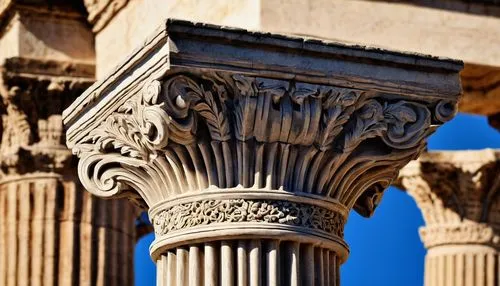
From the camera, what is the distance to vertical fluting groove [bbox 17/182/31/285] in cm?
2967

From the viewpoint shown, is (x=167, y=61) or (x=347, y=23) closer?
(x=167, y=61)

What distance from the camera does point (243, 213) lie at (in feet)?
71.3

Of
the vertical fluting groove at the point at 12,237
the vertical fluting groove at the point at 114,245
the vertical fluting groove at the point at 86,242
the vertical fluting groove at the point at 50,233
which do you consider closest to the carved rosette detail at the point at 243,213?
the vertical fluting groove at the point at 86,242

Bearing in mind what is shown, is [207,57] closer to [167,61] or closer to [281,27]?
[167,61]

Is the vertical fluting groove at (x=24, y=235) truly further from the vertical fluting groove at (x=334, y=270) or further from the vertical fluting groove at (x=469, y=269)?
the vertical fluting groove at (x=334, y=270)

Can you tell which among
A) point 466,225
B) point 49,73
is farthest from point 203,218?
point 466,225

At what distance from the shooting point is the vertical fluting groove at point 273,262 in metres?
21.8

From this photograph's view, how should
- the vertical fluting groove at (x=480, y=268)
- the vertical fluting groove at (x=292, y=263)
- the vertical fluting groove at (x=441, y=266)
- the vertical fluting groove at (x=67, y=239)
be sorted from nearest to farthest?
the vertical fluting groove at (x=292, y=263) → the vertical fluting groove at (x=67, y=239) → the vertical fluting groove at (x=480, y=268) → the vertical fluting groove at (x=441, y=266)

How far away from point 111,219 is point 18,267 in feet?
4.16

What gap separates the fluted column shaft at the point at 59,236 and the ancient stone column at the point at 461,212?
4.96m

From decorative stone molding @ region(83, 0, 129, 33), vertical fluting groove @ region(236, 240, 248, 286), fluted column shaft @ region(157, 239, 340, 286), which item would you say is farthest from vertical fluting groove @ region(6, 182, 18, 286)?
vertical fluting groove @ region(236, 240, 248, 286)

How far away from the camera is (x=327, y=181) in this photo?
2227cm

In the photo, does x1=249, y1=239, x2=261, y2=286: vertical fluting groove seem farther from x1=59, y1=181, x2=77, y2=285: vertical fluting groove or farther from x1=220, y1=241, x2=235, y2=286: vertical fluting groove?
x1=59, y1=181, x2=77, y2=285: vertical fluting groove

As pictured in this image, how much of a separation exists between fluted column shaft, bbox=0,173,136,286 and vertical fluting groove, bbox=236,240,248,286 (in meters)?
7.93
